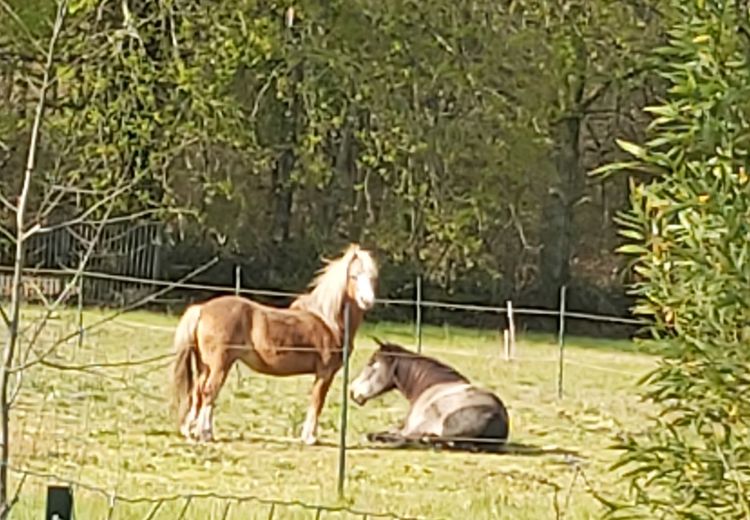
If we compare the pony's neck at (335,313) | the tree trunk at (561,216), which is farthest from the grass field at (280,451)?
the tree trunk at (561,216)

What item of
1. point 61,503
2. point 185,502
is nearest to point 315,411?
point 185,502

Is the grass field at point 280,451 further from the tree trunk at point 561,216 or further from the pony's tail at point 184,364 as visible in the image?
the tree trunk at point 561,216

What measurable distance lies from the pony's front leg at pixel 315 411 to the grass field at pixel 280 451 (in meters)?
0.10

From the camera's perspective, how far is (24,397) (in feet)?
34.3

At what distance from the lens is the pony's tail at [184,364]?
1059 centimetres

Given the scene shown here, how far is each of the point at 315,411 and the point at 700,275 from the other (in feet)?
25.2

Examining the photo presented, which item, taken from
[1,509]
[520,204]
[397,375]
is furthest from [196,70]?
[1,509]

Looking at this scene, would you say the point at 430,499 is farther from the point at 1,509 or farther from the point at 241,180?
the point at 241,180

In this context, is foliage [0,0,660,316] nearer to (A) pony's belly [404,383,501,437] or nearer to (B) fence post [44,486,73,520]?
(A) pony's belly [404,383,501,437]

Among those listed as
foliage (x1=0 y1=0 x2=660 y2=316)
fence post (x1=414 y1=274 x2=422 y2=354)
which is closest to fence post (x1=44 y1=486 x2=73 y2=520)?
fence post (x1=414 y1=274 x2=422 y2=354)

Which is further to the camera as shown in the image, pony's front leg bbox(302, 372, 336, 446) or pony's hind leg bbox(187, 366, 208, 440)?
pony's front leg bbox(302, 372, 336, 446)

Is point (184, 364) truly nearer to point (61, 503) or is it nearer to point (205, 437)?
point (205, 437)

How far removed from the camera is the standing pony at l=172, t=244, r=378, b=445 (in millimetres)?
10664

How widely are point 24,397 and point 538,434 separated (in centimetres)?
344
